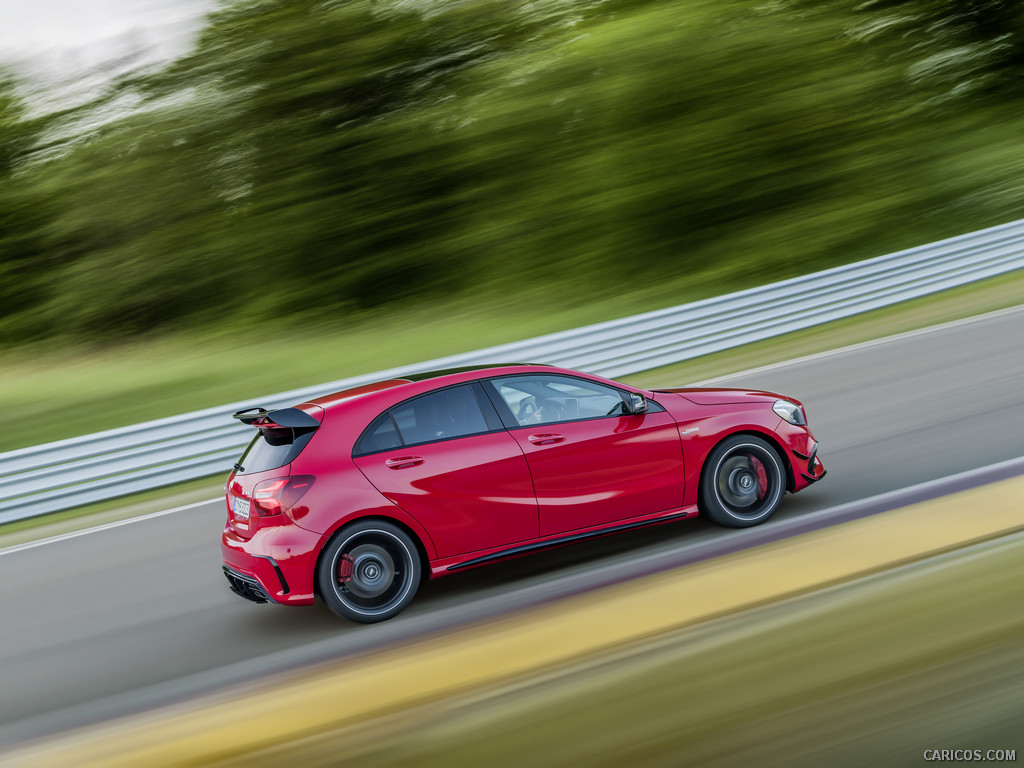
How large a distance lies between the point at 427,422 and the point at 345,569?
0.99 meters

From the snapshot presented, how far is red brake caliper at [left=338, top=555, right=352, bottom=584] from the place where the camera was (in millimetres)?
5914

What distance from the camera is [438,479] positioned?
19.7 ft

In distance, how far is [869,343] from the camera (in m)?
12.1

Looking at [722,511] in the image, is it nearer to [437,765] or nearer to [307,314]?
[437,765]

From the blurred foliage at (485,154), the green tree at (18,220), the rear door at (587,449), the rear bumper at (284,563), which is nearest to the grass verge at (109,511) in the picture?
the rear bumper at (284,563)

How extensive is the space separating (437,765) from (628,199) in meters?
21.6

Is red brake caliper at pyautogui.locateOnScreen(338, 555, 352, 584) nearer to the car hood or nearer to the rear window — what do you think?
the rear window

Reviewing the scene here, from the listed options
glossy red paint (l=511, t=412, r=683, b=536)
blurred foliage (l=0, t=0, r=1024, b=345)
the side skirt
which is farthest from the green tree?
glossy red paint (l=511, t=412, r=683, b=536)

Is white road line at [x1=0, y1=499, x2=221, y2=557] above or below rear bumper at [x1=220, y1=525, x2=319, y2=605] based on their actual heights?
above

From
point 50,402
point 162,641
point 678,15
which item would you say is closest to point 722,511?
point 162,641

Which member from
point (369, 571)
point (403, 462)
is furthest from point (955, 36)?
point (369, 571)

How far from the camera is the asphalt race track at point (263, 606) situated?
569cm

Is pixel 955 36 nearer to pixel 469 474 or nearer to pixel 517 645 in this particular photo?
pixel 469 474

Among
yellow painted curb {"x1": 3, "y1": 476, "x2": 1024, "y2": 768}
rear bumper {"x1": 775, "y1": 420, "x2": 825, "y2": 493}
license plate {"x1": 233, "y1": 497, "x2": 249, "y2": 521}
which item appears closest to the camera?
yellow painted curb {"x1": 3, "y1": 476, "x2": 1024, "y2": 768}
